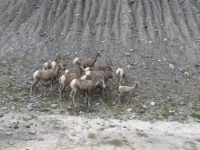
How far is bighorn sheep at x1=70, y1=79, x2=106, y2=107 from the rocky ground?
64cm

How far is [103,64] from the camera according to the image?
1994 centimetres

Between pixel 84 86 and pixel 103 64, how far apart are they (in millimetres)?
4818

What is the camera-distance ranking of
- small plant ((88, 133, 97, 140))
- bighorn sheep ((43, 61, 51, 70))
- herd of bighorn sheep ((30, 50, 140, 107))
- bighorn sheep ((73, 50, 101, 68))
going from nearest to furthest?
1. small plant ((88, 133, 97, 140))
2. herd of bighorn sheep ((30, 50, 140, 107))
3. bighorn sheep ((43, 61, 51, 70))
4. bighorn sheep ((73, 50, 101, 68))

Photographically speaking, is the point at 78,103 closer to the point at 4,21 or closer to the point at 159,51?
the point at 159,51

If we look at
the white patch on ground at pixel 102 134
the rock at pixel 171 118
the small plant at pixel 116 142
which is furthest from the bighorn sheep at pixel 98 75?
the small plant at pixel 116 142

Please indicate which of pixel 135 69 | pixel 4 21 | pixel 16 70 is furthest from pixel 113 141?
pixel 4 21

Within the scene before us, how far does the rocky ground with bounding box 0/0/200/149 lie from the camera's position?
41.1ft

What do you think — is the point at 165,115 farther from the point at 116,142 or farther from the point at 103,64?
the point at 103,64

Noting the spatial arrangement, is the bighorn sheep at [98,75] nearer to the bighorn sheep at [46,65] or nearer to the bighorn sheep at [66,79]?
the bighorn sheep at [66,79]

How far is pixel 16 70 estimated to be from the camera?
61.6 ft

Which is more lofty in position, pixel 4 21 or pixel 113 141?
pixel 4 21

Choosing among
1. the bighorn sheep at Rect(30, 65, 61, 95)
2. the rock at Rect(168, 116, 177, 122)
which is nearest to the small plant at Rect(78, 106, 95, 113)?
the bighorn sheep at Rect(30, 65, 61, 95)

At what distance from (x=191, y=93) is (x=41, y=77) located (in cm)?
845

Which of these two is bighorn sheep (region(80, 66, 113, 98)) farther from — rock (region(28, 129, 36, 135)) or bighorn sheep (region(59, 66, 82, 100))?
rock (region(28, 129, 36, 135))
